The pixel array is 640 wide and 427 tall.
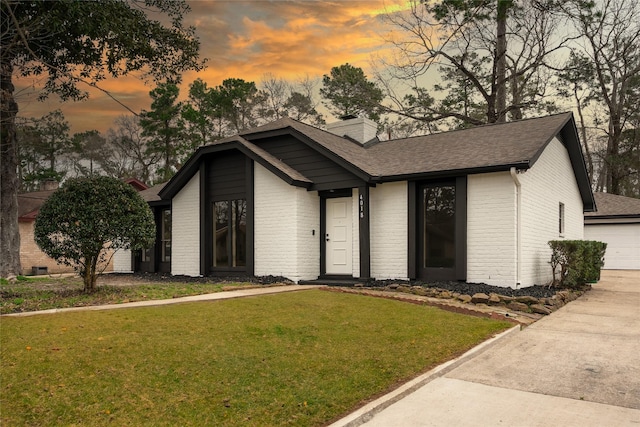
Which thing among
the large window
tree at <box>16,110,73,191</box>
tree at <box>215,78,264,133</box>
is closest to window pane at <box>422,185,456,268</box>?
the large window

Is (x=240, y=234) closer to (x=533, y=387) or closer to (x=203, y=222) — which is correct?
(x=203, y=222)

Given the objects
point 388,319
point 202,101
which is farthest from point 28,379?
point 202,101

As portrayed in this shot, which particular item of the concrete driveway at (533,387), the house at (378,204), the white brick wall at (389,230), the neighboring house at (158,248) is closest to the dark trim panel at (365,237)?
the house at (378,204)

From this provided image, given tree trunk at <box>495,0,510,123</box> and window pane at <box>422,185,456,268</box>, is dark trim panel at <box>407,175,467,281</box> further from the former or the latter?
tree trunk at <box>495,0,510,123</box>

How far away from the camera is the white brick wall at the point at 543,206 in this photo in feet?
37.8

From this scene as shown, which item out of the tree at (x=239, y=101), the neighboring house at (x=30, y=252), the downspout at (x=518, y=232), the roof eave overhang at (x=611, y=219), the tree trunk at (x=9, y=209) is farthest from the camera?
the tree at (x=239, y=101)

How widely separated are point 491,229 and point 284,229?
5.29m

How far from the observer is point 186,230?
15367 millimetres

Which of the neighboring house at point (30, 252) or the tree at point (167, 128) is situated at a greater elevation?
the tree at point (167, 128)

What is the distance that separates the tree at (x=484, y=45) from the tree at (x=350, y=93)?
2719mm

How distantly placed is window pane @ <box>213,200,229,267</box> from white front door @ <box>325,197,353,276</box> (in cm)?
317

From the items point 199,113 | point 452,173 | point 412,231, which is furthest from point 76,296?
point 199,113

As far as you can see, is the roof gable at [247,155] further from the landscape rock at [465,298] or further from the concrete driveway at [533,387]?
the concrete driveway at [533,387]

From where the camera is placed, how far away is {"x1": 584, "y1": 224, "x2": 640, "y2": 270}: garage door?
912 inches
